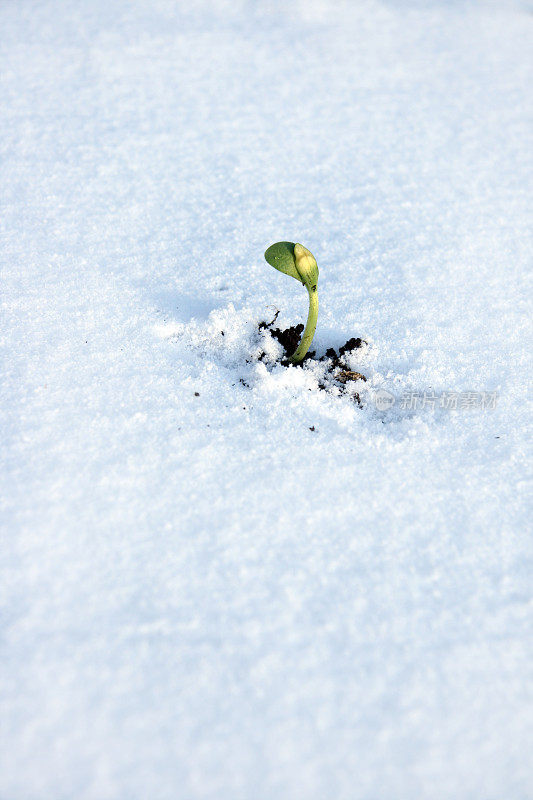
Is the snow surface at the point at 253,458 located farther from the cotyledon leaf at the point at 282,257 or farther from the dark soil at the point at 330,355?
the cotyledon leaf at the point at 282,257

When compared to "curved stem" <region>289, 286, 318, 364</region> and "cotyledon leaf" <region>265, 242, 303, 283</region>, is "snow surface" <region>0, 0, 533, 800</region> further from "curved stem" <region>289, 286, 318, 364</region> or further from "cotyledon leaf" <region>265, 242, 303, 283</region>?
"cotyledon leaf" <region>265, 242, 303, 283</region>

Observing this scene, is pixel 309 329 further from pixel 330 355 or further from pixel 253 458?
pixel 253 458

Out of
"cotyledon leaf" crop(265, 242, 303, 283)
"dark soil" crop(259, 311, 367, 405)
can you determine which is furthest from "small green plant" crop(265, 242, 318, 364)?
"dark soil" crop(259, 311, 367, 405)

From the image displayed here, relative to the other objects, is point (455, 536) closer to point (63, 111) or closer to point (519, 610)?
point (519, 610)

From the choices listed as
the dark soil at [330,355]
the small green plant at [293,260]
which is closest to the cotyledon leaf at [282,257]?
the small green plant at [293,260]

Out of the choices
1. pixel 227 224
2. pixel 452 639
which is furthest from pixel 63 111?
pixel 452 639

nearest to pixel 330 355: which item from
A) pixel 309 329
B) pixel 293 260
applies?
pixel 309 329
